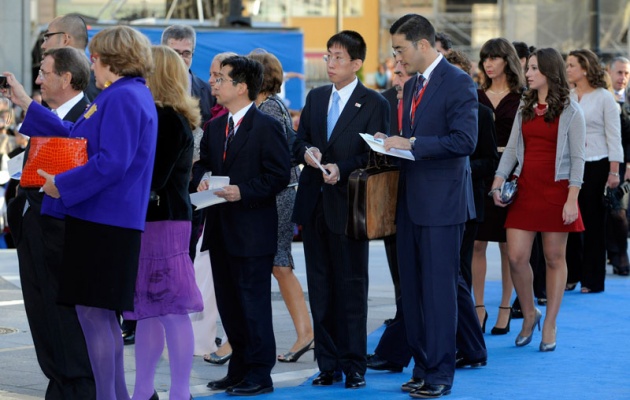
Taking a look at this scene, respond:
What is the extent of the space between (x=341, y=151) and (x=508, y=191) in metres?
1.72

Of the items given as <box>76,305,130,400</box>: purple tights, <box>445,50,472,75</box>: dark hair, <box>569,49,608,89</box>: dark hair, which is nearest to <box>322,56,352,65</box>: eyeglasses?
<box>445,50,472,75</box>: dark hair

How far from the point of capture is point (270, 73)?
27.5 ft

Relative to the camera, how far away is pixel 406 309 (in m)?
7.32

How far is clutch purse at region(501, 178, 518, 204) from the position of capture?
339 inches

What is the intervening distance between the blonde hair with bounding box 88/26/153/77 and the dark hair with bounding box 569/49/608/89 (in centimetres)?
638

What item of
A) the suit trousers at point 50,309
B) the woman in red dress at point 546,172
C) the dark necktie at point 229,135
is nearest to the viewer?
Answer: the suit trousers at point 50,309

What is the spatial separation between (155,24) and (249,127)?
45.4ft

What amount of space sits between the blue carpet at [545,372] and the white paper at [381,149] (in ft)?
4.57

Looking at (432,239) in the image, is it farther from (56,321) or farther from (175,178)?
(56,321)

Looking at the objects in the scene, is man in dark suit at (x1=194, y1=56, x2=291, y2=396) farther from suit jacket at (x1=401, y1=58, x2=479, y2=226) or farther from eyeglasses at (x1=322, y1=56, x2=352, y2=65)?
suit jacket at (x1=401, y1=58, x2=479, y2=226)

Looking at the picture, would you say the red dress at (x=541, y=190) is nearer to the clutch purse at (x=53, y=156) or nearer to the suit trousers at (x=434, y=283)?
the suit trousers at (x=434, y=283)

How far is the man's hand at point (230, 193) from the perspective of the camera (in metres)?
6.88

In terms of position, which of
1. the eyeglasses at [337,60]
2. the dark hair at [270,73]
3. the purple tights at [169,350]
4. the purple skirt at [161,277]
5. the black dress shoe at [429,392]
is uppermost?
the eyeglasses at [337,60]

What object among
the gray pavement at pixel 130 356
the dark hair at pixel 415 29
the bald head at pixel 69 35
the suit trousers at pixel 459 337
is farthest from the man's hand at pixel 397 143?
the bald head at pixel 69 35
